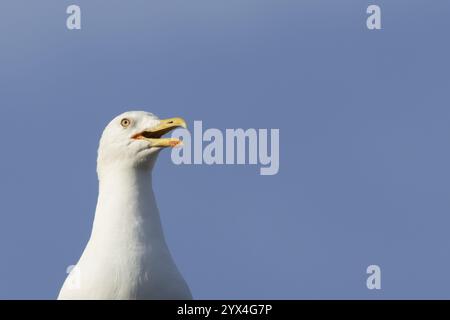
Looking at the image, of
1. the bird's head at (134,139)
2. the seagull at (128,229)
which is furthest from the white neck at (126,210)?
the bird's head at (134,139)

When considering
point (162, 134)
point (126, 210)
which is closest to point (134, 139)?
point (162, 134)

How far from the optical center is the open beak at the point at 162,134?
3256 cm

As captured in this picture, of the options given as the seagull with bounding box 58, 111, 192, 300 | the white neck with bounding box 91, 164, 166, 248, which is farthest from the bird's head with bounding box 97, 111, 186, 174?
the white neck with bounding box 91, 164, 166, 248

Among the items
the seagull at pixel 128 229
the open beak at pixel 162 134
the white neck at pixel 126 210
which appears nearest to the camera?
the seagull at pixel 128 229

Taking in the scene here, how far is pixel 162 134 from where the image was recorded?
1303 inches

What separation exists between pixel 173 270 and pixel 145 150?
5.35 feet

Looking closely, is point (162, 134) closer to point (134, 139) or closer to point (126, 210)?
point (134, 139)

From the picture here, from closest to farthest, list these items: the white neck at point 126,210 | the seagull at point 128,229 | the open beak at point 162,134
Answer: the seagull at point 128,229 < the white neck at point 126,210 < the open beak at point 162,134

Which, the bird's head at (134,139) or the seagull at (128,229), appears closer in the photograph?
the seagull at (128,229)

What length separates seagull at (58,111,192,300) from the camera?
31859 mm

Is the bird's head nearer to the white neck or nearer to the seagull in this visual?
the seagull

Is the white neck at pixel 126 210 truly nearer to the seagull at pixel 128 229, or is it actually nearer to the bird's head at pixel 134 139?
the seagull at pixel 128 229

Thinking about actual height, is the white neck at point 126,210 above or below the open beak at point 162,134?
below
